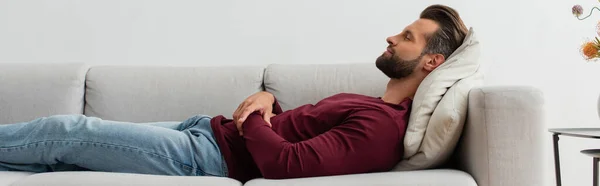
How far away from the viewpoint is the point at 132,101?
7.54 feet

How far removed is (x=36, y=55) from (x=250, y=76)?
3.48 feet

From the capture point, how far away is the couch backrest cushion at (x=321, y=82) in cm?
224

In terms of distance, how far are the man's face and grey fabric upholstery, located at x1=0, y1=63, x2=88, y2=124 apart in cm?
114

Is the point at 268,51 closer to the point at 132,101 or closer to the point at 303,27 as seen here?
the point at 303,27

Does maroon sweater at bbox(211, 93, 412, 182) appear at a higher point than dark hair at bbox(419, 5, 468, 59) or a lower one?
lower

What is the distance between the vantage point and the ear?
1.90 m

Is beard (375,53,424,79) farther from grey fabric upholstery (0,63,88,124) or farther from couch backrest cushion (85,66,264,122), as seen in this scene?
grey fabric upholstery (0,63,88,124)

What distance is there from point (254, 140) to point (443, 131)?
1.56ft

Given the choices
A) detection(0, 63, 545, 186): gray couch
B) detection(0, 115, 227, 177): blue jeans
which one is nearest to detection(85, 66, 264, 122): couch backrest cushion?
detection(0, 63, 545, 186): gray couch

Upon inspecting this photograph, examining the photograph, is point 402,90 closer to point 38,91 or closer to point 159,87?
point 159,87

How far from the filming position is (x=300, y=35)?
2.70 m

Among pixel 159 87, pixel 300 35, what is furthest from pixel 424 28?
pixel 159 87

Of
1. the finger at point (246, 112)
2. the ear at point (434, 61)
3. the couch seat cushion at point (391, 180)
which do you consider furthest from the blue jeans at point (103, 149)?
the ear at point (434, 61)

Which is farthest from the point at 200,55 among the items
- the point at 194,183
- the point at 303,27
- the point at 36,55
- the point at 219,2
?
the point at 194,183
